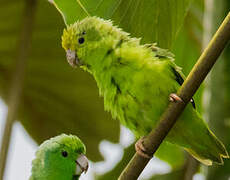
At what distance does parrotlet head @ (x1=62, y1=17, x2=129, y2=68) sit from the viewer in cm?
204

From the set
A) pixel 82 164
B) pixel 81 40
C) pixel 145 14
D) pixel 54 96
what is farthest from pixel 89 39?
pixel 54 96

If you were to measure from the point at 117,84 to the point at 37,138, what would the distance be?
2036 mm

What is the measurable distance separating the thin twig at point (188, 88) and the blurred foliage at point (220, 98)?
333mm

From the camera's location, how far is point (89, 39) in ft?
6.90

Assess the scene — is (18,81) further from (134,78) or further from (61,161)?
(134,78)

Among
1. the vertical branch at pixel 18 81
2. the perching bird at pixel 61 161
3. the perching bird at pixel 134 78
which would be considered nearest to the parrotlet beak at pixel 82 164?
the perching bird at pixel 61 161

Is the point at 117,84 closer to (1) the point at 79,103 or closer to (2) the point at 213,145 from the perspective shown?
(2) the point at 213,145

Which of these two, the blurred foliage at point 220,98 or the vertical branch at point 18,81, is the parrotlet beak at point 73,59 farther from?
the blurred foliage at point 220,98

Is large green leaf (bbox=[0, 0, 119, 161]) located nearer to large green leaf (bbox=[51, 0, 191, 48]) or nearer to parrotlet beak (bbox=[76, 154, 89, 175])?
parrotlet beak (bbox=[76, 154, 89, 175])

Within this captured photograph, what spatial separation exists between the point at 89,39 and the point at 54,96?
6.23ft

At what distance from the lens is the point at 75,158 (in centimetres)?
278

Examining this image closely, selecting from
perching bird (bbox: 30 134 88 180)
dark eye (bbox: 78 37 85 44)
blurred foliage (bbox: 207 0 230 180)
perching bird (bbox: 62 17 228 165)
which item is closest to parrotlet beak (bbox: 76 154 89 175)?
perching bird (bbox: 30 134 88 180)

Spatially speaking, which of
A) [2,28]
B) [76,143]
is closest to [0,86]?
[2,28]

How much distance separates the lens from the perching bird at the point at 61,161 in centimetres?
278
